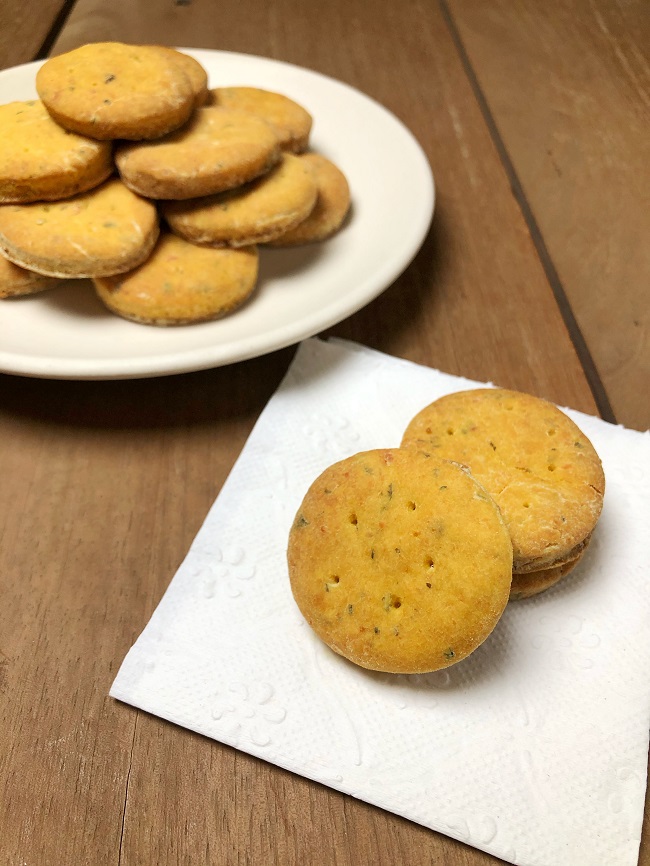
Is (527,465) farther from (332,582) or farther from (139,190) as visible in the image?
(139,190)

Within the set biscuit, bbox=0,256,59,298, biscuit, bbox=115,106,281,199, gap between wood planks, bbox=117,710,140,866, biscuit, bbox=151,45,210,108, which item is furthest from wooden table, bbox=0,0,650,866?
biscuit, bbox=151,45,210,108

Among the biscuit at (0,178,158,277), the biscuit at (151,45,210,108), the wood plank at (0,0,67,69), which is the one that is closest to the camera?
the biscuit at (0,178,158,277)

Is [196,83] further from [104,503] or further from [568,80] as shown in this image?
[568,80]

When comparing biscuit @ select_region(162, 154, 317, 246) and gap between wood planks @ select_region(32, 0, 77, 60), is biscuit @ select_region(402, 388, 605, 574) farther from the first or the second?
gap between wood planks @ select_region(32, 0, 77, 60)

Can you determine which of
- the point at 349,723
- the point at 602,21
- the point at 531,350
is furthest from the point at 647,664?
the point at 602,21

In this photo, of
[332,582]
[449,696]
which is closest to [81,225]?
[332,582]

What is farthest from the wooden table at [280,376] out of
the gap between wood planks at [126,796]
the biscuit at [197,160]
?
the biscuit at [197,160]

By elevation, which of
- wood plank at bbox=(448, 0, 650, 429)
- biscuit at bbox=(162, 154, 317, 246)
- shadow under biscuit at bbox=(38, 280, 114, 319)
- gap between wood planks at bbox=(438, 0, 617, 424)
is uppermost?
wood plank at bbox=(448, 0, 650, 429)
